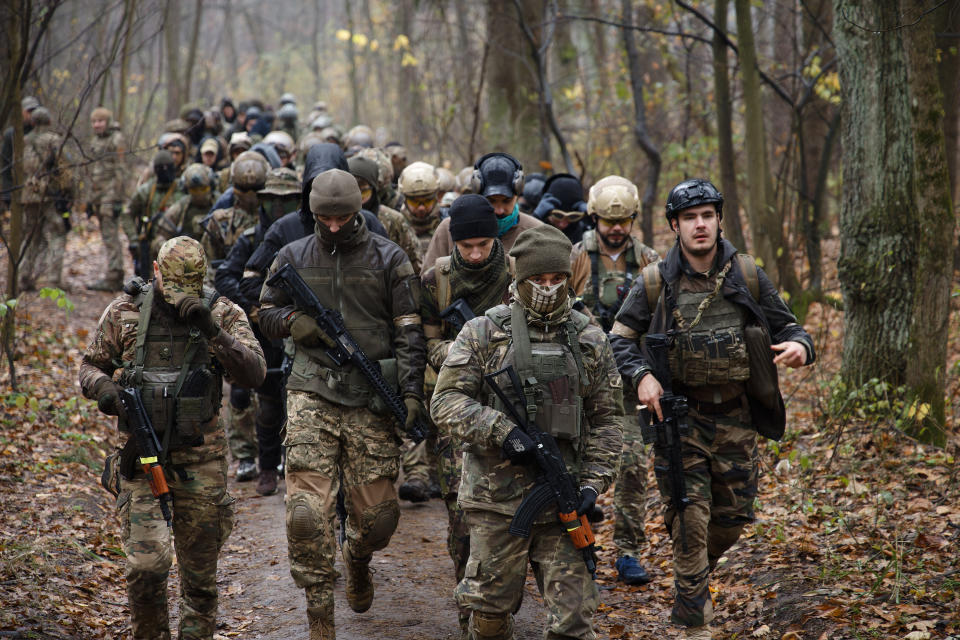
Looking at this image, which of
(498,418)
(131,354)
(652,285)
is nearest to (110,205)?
(131,354)

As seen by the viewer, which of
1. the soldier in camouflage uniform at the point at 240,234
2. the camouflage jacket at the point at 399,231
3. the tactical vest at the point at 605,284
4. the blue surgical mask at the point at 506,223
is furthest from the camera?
the soldier in camouflage uniform at the point at 240,234

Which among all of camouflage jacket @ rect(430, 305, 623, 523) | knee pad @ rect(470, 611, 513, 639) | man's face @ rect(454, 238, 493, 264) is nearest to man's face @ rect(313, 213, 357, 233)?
man's face @ rect(454, 238, 493, 264)

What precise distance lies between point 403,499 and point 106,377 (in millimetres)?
3563

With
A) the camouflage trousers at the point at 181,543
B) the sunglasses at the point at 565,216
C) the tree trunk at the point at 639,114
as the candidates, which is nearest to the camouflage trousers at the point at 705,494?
the camouflage trousers at the point at 181,543

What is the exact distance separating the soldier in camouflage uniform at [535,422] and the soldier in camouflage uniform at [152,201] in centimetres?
877

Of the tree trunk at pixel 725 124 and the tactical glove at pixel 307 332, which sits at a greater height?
the tree trunk at pixel 725 124

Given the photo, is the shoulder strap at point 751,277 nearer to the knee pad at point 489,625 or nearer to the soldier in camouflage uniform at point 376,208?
Result: the knee pad at point 489,625

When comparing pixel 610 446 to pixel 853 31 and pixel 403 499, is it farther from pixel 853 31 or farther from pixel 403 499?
pixel 853 31

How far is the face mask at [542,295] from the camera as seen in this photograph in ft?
13.4

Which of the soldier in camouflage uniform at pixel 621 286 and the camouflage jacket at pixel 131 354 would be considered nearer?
the camouflage jacket at pixel 131 354

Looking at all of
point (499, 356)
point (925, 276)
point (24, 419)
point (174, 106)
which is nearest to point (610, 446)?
point (499, 356)

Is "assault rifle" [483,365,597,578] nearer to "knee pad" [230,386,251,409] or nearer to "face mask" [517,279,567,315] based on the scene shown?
"face mask" [517,279,567,315]

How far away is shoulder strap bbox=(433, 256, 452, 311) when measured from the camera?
5.44 meters

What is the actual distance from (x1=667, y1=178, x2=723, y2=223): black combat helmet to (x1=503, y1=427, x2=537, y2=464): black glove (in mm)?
1540
